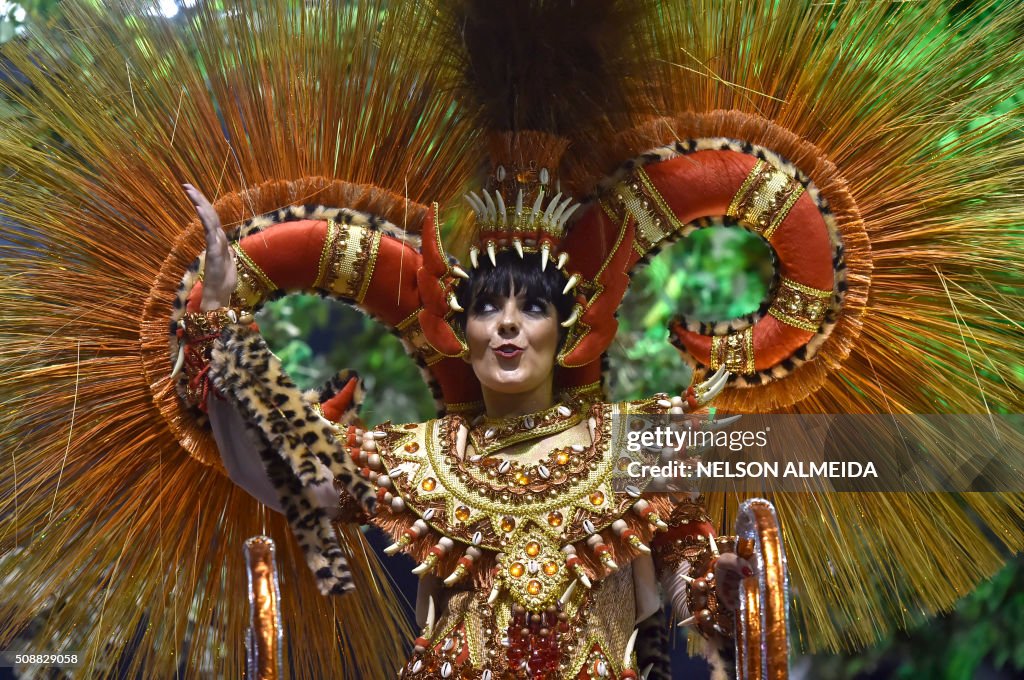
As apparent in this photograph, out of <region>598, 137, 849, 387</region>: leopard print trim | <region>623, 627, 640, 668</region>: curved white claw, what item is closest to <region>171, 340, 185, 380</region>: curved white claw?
<region>598, 137, 849, 387</region>: leopard print trim

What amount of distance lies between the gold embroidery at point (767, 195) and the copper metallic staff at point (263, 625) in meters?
1.22

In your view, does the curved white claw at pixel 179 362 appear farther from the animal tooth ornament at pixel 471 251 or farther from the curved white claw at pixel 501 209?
the curved white claw at pixel 501 209

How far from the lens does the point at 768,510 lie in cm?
220

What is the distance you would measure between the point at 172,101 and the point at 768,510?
1.47m

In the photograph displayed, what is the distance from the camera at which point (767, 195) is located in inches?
103

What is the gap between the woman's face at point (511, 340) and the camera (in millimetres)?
2504

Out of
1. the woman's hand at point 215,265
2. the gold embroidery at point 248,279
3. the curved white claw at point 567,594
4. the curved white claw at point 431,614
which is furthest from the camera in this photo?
the gold embroidery at point 248,279

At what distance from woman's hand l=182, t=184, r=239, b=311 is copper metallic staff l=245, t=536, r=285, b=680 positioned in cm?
48

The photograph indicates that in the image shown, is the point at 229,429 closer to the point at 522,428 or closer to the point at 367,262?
the point at 367,262

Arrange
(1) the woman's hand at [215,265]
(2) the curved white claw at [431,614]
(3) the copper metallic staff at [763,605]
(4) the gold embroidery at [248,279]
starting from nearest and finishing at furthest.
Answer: (3) the copper metallic staff at [763,605] → (1) the woman's hand at [215,265] → (2) the curved white claw at [431,614] → (4) the gold embroidery at [248,279]

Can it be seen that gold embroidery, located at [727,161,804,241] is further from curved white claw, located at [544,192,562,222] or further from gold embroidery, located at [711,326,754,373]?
curved white claw, located at [544,192,562,222]

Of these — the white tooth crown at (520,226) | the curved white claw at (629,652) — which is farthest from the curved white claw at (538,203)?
the curved white claw at (629,652)

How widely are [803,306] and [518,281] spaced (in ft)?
1.98

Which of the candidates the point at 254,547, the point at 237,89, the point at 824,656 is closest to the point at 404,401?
the point at 824,656
